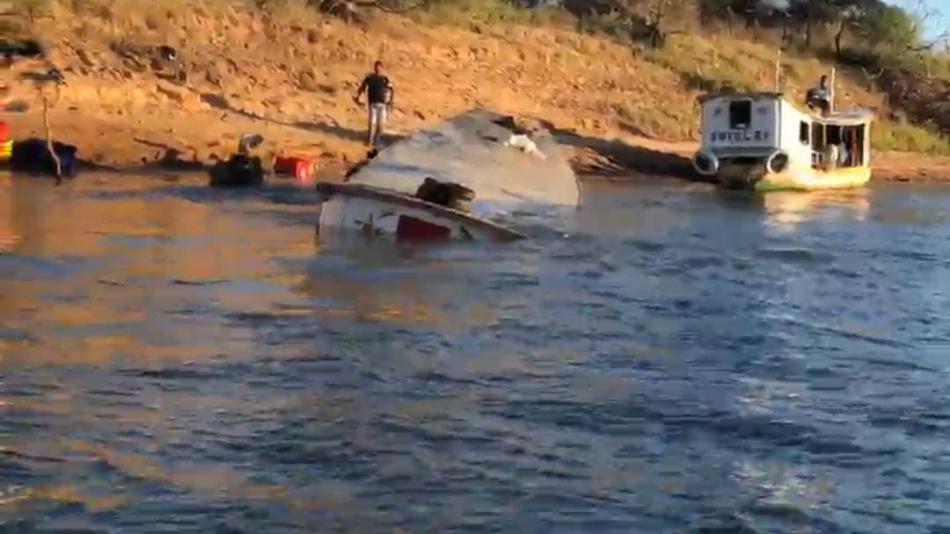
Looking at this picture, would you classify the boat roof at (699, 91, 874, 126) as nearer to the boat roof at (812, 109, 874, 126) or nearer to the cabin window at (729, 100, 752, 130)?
the boat roof at (812, 109, 874, 126)

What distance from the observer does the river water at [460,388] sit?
768cm

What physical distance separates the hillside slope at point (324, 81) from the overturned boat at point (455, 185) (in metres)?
9.67

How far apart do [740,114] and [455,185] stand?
18057 millimetres

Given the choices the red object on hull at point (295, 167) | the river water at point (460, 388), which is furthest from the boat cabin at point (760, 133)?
the river water at point (460, 388)

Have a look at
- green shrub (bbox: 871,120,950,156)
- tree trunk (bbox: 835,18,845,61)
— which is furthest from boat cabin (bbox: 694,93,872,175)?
tree trunk (bbox: 835,18,845,61)

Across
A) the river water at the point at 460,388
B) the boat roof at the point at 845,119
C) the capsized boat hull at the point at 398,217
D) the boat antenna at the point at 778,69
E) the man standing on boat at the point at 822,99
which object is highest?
the boat antenna at the point at 778,69

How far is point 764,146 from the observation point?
111ft

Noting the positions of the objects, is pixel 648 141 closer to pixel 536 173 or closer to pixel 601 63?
pixel 601 63

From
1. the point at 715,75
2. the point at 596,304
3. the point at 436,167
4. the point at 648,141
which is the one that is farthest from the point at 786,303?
the point at 715,75

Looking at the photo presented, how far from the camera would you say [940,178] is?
42.8 meters

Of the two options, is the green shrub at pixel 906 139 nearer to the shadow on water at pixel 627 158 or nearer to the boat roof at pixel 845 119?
the boat roof at pixel 845 119

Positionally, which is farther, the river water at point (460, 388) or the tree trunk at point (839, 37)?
the tree trunk at point (839, 37)

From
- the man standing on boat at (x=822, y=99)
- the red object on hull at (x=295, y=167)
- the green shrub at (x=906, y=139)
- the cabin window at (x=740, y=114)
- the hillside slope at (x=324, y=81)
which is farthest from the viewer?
the green shrub at (x=906, y=139)

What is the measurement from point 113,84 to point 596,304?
19.1m
